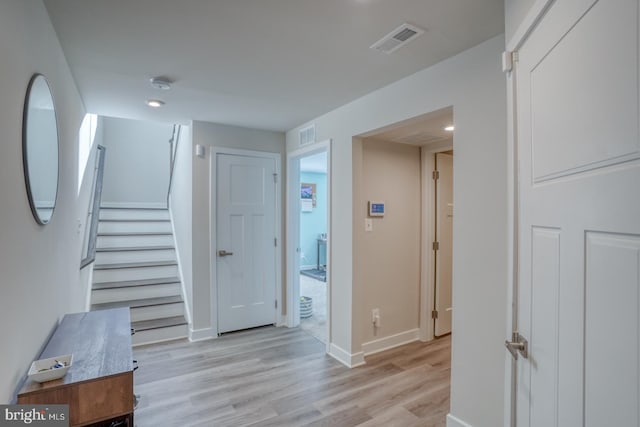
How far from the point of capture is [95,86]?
261 centimetres

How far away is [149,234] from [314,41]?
413 cm

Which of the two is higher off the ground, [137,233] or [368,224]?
[368,224]

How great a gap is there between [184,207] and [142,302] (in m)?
1.21

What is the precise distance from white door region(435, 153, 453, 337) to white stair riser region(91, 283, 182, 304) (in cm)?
318

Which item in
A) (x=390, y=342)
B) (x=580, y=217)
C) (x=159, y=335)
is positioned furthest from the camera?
(x=159, y=335)

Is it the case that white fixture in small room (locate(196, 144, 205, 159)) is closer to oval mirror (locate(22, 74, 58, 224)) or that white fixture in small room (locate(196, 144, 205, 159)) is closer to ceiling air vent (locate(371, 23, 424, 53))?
oval mirror (locate(22, 74, 58, 224))

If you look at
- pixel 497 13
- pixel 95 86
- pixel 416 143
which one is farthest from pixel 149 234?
pixel 497 13

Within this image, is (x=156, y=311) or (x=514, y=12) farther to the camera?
(x=156, y=311)

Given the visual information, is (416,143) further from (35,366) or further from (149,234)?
(149,234)

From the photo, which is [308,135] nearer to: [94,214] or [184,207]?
[184,207]

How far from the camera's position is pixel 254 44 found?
1.93 meters

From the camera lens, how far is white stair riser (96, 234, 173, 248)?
4.52 meters

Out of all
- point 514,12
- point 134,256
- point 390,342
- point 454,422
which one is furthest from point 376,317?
point 134,256

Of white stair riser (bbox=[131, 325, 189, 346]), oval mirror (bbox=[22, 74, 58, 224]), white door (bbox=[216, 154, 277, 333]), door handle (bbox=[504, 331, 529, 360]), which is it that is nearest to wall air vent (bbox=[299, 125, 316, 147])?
white door (bbox=[216, 154, 277, 333])
